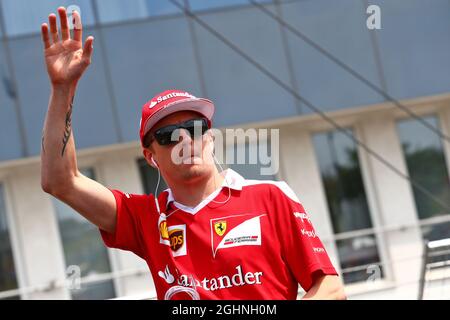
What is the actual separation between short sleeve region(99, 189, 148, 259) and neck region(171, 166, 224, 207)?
Result: 0.52 ft

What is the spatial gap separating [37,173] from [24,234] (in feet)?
3.28

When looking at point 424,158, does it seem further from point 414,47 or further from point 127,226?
point 127,226

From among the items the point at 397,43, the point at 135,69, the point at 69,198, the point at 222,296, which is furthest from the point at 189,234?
the point at 397,43

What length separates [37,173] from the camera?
42.5 feet

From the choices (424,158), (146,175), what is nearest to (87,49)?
(146,175)

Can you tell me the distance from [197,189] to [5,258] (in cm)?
1096

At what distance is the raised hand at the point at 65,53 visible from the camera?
248 centimetres

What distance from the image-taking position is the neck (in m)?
2.66

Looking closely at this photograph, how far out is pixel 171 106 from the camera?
2.67 m

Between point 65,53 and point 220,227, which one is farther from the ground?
point 65,53

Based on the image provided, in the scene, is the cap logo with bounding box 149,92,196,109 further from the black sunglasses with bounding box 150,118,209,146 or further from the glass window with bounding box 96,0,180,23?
the glass window with bounding box 96,0,180,23

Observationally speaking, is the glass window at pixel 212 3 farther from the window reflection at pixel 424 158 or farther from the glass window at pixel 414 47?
the window reflection at pixel 424 158

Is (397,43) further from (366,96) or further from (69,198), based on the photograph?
(69,198)

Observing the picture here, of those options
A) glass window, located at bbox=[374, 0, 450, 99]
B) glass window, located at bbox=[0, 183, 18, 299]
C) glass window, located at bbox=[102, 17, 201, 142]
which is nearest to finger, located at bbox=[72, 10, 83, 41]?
glass window, located at bbox=[102, 17, 201, 142]
